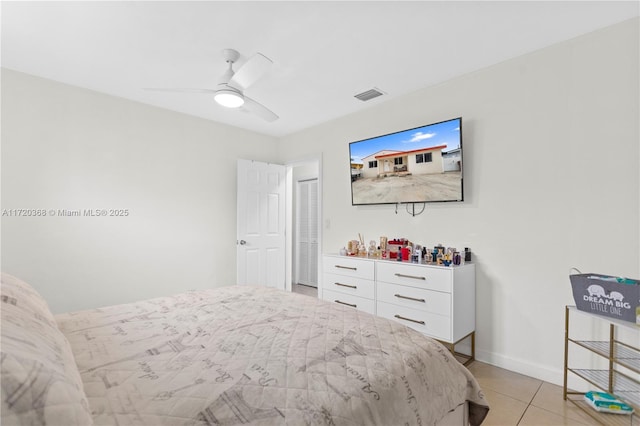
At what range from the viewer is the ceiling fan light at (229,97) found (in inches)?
89.7

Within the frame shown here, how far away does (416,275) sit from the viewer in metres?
2.65

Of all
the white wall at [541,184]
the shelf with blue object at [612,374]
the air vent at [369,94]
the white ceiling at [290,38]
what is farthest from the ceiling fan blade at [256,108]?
the shelf with blue object at [612,374]

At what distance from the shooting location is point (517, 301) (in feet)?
8.19

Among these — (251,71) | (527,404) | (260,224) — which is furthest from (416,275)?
(260,224)

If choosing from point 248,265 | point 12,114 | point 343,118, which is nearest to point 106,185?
point 12,114

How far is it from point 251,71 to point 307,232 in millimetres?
3843

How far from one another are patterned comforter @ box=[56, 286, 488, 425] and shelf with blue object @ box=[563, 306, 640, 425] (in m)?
1.09

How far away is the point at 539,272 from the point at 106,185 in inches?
161

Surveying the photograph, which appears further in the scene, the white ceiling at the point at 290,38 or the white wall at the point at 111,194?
the white wall at the point at 111,194

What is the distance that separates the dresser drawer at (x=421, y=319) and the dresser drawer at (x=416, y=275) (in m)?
0.23

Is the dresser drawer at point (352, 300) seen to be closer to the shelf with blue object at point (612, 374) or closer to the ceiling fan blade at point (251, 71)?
the shelf with blue object at point (612, 374)

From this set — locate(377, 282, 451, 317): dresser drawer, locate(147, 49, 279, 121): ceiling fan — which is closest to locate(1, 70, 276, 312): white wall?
locate(147, 49, 279, 121): ceiling fan

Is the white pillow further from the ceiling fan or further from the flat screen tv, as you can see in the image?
the flat screen tv

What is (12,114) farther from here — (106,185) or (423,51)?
(423,51)
